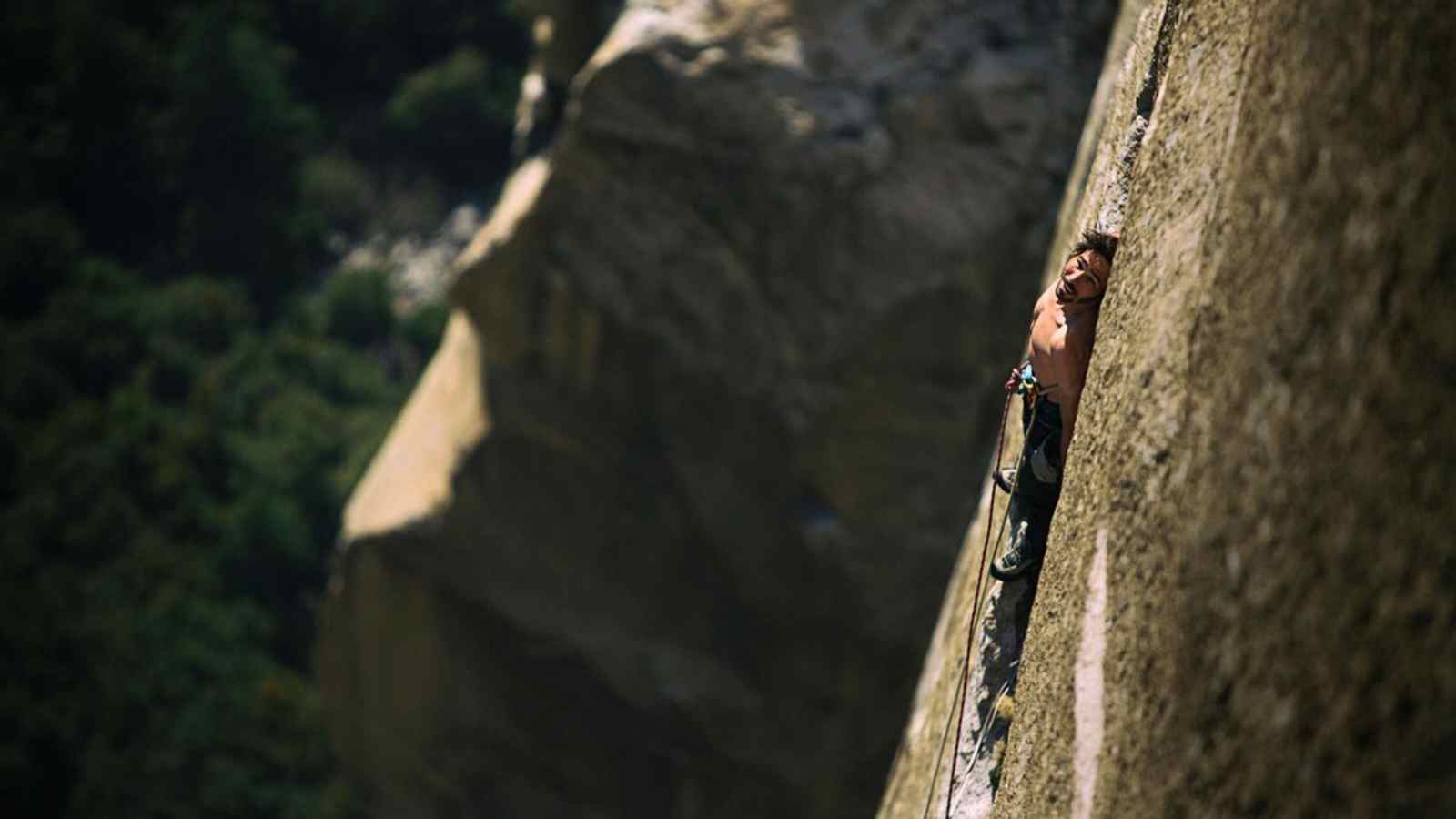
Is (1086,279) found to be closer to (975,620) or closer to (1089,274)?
(1089,274)

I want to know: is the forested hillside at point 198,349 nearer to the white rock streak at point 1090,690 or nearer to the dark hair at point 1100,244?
the dark hair at point 1100,244

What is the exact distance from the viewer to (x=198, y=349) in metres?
30.7

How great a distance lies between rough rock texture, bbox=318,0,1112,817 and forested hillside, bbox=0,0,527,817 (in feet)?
25.6

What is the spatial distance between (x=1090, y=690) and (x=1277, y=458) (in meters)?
0.74

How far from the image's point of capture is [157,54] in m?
36.5

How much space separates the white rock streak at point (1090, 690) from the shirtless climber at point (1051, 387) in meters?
0.65

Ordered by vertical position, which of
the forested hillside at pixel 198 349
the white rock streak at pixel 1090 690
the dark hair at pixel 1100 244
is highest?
the dark hair at pixel 1100 244

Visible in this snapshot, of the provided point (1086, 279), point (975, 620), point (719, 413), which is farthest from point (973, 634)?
point (719, 413)

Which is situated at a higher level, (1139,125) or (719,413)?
(1139,125)

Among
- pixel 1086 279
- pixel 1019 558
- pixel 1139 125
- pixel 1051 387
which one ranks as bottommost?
pixel 1019 558

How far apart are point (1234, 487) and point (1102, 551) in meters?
0.56

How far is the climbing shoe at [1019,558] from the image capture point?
405cm

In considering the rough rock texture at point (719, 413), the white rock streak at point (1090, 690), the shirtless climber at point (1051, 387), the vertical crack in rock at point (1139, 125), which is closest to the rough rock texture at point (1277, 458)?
the white rock streak at point (1090, 690)

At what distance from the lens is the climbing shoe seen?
13.3 feet
